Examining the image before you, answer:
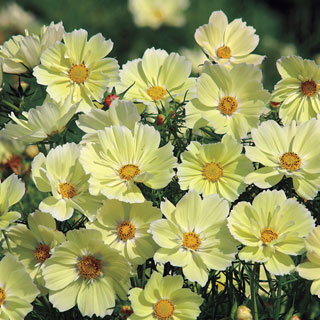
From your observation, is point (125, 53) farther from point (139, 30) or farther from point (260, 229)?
point (260, 229)

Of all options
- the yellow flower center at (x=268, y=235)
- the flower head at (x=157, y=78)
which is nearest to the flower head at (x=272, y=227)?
the yellow flower center at (x=268, y=235)

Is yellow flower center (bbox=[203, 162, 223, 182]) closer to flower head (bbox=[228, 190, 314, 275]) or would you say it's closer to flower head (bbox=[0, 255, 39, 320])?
flower head (bbox=[228, 190, 314, 275])

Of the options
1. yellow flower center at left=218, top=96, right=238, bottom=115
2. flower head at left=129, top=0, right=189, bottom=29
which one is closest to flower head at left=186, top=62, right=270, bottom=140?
yellow flower center at left=218, top=96, right=238, bottom=115

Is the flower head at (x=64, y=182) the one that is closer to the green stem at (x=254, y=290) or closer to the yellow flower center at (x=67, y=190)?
the yellow flower center at (x=67, y=190)

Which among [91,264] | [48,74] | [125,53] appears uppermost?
[125,53]

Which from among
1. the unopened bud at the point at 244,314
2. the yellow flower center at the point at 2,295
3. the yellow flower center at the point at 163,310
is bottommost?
the yellow flower center at the point at 2,295

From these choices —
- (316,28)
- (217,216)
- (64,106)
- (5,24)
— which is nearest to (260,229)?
(217,216)

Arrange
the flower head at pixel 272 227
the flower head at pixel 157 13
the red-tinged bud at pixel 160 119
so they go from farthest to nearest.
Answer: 1. the flower head at pixel 157 13
2. the red-tinged bud at pixel 160 119
3. the flower head at pixel 272 227
